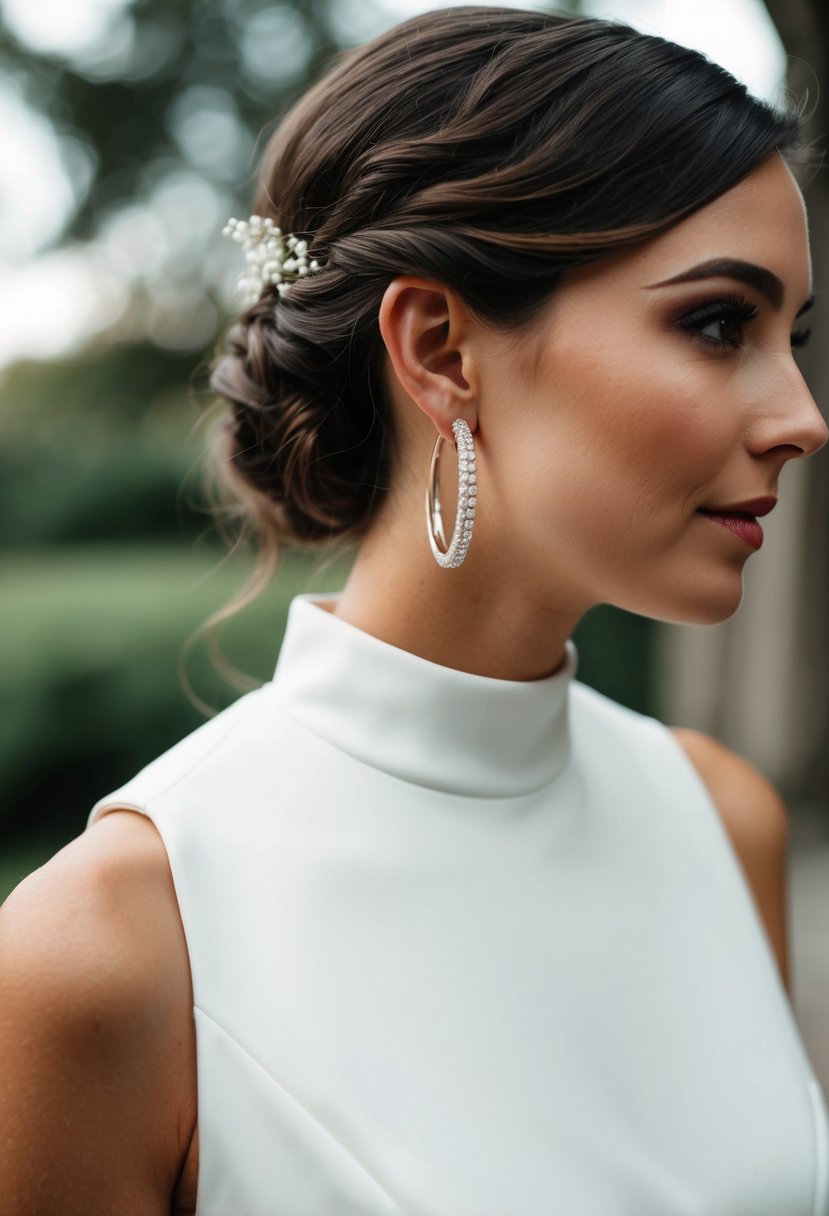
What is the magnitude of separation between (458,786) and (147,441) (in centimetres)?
464

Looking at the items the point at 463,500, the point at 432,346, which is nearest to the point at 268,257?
the point at 432,346

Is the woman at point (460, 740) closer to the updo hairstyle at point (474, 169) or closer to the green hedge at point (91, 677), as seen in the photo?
the updo hairstyle at point (474, 169)

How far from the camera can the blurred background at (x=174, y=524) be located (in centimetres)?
372

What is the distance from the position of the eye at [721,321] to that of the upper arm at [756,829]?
75 cm

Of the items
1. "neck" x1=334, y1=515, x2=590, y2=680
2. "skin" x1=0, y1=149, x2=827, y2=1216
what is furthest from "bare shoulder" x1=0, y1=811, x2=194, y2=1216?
"neck" x1=334, y1=515, x2=590, y2=680

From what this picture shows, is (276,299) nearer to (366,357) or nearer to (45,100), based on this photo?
(366,357)

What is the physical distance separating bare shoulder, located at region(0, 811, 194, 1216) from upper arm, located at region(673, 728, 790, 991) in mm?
971

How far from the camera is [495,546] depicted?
1.43m

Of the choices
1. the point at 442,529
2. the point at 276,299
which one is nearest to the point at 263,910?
the point at 442,529

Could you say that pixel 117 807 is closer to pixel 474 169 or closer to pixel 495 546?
pixel 495 546

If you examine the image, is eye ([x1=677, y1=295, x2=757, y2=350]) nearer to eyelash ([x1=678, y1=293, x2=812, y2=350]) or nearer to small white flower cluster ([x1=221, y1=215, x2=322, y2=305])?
eyelash ([x1=678, y1=293, x2=812, y2=350])

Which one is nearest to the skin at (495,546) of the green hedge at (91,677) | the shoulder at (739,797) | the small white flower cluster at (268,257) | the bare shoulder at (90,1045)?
the bare shoulder at (90,1045)

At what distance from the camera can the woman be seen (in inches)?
45.8

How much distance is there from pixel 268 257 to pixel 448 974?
956 millimetres
